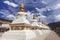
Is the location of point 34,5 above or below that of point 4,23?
above

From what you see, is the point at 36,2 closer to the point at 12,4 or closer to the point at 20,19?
the point at 12,4

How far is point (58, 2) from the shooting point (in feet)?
24.4

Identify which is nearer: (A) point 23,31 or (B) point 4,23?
(A) point 23,31

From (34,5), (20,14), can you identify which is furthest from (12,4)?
(20,14)

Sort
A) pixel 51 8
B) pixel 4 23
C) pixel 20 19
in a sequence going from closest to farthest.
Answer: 1. pixel 20 19
2. pixel 51 8
3. pixel 4 23

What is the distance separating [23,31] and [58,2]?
2.73m

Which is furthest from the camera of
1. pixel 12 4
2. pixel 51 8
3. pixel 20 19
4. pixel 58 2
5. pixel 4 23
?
pixel 4 23

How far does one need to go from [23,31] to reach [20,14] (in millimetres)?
1131

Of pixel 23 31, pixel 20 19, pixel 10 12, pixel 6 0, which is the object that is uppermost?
pixel 6 0

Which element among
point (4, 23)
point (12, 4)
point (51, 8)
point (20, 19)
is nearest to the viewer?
point (20, 19)

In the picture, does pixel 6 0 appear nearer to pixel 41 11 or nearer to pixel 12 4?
pixel 12 4

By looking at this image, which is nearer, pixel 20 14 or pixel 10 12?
pixel 20 14

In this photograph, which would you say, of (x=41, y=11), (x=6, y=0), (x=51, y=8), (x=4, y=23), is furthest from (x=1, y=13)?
(x=51, y=8)

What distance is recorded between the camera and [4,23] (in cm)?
979
